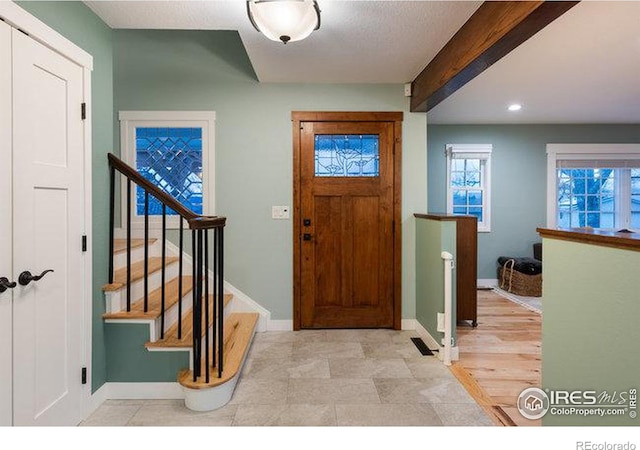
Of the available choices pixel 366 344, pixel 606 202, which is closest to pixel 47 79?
pixel 366 344

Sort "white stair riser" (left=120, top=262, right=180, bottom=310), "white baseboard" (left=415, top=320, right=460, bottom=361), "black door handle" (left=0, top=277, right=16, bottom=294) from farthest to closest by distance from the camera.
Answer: "white baseboard" (left=415, top=320, right=460, bottom=361) < "white stair riser" (left=120, top=262, right=180, bottom=310) < "black door handle" (left=0, top=277, right=16, bottom=294)

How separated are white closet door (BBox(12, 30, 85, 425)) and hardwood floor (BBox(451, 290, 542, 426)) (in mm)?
2449

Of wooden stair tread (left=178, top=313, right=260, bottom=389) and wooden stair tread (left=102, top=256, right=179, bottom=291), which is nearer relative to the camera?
wooden stair tread (left=178, top=313, right=260, bottom=389)

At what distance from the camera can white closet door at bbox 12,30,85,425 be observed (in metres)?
1.61

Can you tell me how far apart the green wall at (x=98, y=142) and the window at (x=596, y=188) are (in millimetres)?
5973

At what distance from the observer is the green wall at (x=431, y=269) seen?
2.87m

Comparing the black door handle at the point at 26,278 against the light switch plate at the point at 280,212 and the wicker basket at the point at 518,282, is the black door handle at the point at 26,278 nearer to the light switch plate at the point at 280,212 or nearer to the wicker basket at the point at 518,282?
the light switch plate at the point at 280,212

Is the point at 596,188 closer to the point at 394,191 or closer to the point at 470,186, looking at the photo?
the point at 470,186

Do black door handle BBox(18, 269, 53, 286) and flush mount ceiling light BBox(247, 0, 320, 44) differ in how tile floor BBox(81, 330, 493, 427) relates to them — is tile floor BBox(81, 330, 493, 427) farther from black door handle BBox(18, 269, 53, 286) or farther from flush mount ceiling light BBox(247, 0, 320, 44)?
flush mount ceiling light BBox(247, 0, 320, 44)

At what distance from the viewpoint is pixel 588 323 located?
54.1 inches

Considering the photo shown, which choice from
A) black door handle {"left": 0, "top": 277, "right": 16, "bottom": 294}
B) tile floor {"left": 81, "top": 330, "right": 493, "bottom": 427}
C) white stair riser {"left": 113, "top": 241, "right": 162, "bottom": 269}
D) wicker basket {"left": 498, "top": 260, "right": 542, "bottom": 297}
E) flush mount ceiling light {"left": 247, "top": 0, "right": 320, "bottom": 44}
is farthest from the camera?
wicker basket {"left": 498, "top": 260, "right": 542, "bottom": 297}

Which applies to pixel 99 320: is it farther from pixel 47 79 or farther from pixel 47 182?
pixel 47 79

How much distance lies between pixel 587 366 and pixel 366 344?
76.7 inches

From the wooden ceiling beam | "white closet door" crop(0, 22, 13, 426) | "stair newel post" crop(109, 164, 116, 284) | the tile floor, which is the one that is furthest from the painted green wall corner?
the wooden ceiling beam
